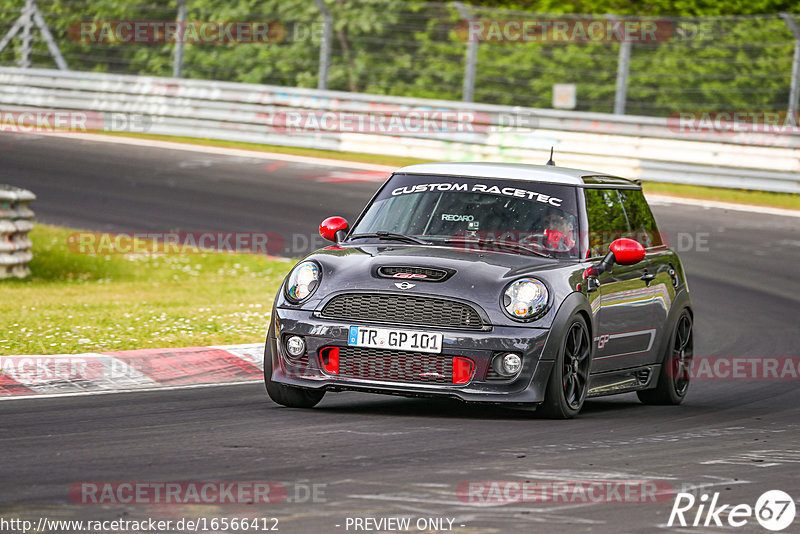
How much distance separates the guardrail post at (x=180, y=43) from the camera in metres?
25.9

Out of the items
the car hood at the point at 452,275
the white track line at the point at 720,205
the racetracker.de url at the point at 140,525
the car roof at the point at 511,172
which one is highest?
the car roof at the point at 511,172

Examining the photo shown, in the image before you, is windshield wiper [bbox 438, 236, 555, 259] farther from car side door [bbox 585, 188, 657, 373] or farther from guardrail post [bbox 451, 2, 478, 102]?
guardrail post [bbox 451, 2, 478, 102]

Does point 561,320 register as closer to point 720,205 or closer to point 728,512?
point 728,512

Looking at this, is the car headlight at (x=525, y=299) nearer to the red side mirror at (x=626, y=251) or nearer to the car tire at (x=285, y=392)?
the red side mirror at (x=626, y=251)

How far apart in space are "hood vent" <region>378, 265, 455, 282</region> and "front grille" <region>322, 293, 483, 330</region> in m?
0.13

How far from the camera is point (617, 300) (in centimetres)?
894

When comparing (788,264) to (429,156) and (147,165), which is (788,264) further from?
(147,165)

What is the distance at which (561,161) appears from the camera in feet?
74.4

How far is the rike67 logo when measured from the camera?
5555mm

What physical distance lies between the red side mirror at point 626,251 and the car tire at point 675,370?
1284mm

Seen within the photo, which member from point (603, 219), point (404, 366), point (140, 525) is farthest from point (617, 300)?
point (140, 525)

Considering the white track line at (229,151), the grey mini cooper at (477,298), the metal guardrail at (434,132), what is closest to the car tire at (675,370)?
the grey mini cooper at (477,298)

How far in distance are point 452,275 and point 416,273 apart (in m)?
0.20

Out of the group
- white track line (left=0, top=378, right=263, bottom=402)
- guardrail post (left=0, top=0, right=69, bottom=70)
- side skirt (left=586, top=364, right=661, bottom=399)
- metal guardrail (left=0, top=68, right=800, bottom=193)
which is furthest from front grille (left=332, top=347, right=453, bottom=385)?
guardrail post (left=0, top=0, right=69, bottom=70)
